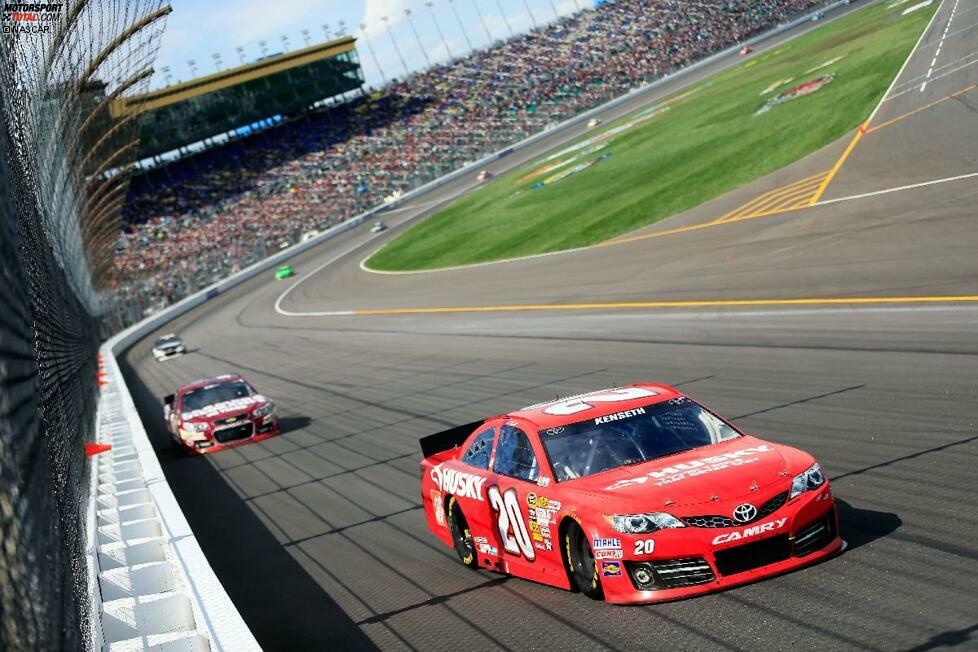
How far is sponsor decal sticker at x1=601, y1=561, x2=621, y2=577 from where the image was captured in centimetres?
735

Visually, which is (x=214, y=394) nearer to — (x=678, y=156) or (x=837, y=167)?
(x=837, y=167)

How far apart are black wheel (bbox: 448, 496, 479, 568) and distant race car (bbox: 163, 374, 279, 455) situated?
434 inches

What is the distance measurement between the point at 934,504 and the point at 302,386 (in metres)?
21.3

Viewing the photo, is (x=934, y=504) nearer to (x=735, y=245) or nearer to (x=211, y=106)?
(x=735, y=245)

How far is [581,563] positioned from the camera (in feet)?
25.6

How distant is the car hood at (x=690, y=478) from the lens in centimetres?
736

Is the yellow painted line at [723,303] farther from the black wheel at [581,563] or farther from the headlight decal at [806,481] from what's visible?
the black wheel at [581,563]

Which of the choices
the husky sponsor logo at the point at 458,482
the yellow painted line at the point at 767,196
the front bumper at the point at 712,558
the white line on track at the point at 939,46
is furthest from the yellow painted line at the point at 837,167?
the front bumper at the point at 712,558

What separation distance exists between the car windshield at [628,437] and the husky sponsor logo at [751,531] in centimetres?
121

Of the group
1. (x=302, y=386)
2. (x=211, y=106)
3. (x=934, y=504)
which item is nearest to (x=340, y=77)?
(x=211, y=106)

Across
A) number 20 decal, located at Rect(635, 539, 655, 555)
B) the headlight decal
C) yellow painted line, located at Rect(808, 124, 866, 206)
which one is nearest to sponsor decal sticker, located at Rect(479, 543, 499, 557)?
number 20 decal, located at Rect(635, 539, 655, 555)

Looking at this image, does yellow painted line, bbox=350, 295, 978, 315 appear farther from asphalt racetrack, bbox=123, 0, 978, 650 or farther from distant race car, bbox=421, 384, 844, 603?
distant race car, bbox=421, 384, 844, 603

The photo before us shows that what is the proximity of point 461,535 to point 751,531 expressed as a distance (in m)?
2.91

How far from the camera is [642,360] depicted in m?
19.3
